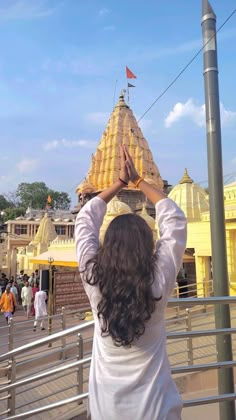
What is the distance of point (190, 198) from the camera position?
1692cm

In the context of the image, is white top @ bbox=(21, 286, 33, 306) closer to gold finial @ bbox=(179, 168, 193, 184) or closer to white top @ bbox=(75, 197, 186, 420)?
gold finial @ bbox=(179, 168, 193, 184)

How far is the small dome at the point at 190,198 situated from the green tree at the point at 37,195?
61743 mm

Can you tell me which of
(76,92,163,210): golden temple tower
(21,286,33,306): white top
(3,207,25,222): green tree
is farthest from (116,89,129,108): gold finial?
(3,207,25,222): green tree

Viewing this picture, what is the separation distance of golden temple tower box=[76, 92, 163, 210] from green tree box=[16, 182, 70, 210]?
1722 inches

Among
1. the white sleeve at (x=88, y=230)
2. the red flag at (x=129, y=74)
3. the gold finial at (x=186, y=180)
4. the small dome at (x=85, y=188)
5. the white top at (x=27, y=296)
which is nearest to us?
the white sleeve at (x=88, y=230)

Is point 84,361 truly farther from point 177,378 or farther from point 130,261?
point 177,378

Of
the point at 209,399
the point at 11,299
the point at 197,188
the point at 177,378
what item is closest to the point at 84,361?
the point at 209,399

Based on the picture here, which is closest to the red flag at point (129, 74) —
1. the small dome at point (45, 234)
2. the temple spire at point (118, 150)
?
the temple spire at point (118, 150)

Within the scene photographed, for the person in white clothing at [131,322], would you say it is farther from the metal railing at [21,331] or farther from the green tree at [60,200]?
the green tree at [60,200]

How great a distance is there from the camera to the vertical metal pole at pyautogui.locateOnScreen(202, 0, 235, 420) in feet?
8.47

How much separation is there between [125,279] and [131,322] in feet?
0.55

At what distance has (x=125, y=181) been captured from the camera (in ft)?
6.29

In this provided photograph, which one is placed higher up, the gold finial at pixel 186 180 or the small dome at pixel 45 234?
the gold finial at pixel 186 180

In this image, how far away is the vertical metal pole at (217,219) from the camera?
2582mm
